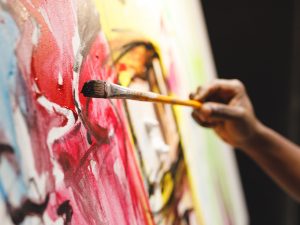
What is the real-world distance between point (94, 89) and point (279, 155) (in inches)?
27.4

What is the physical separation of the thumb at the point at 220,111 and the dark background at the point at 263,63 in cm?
99

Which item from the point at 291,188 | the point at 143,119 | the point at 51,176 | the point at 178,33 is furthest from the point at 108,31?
the point at 291,188

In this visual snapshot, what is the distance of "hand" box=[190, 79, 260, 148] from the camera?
1.10 meters

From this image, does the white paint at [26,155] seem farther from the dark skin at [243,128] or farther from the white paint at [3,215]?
the dark skin at [243,128]

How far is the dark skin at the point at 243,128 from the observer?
1.10m

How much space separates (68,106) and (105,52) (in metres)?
0.17

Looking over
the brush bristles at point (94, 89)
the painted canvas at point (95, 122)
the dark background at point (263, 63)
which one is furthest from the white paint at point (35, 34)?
the dark background at point (263, 63)

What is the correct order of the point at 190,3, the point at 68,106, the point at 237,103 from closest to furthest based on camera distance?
1. the point at 68,106
2. the point at 237,103
3. the point at 190,3

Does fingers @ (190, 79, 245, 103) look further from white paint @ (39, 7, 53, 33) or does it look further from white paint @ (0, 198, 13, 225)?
white paint @ (0, 198, 13, 225)

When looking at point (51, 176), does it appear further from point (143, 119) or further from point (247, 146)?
point (247, 146)

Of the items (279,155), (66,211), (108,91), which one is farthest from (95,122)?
(279,155)

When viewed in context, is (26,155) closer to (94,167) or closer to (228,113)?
(94,167)

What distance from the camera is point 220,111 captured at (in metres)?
1.07

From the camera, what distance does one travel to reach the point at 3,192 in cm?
51
